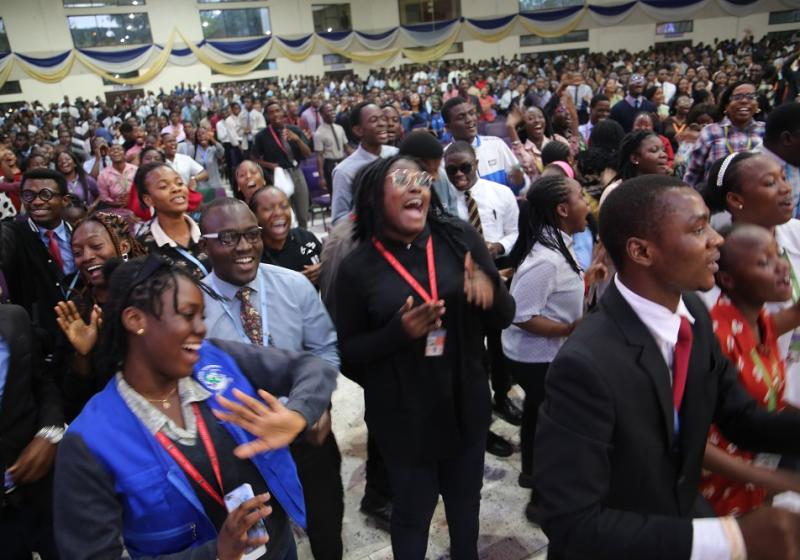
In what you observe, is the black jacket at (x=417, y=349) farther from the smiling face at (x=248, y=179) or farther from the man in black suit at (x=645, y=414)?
the smiling face at (x=248, y=179)

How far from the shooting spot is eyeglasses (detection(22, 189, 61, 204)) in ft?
10.4

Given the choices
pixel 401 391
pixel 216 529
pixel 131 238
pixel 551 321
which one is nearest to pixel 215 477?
pixel 216 529

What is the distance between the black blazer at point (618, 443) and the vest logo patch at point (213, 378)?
80 centimetres

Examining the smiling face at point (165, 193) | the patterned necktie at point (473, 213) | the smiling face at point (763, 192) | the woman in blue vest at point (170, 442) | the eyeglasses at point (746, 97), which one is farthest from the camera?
the eyeglasses at point (746, 97)

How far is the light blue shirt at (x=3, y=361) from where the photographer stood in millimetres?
1704

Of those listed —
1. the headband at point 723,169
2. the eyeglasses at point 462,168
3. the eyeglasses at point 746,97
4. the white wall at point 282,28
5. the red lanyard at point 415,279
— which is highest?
the white wall at point 282,28

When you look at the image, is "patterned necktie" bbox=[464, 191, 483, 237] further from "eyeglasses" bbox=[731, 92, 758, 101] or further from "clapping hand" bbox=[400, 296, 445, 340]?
"eyeglasses" bbox=[731, 92, 758, 101]

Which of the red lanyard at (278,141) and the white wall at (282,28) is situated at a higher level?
the white wall at (282,28)

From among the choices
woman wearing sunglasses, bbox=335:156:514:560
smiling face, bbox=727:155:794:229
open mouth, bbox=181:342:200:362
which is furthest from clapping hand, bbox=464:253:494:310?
smiling face, bbox=727:155:794:229

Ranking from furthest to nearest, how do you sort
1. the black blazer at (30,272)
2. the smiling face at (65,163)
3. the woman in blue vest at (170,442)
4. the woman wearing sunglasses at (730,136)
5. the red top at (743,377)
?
the smiling face at (65,163), the woman wearing sunglasses at (730,136), the black blazer at (30,272), the red top at (743,377), the woman in blue vest at (170,442)

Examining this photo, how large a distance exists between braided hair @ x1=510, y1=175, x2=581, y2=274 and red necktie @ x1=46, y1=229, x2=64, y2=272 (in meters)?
2.66

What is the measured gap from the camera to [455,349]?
6.38 ft

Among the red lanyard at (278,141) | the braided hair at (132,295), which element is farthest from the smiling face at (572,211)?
the red lanyard at (278,141)

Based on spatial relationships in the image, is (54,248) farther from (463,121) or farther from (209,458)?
(463,121)
